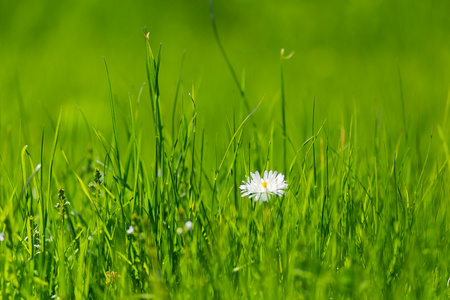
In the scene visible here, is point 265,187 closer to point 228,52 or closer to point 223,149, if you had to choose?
point 223,149

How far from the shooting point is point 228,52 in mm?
5566

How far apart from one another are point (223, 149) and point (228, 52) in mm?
3082

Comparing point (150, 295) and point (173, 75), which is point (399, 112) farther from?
point (150, 295)

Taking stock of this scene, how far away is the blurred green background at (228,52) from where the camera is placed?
452 centimetres

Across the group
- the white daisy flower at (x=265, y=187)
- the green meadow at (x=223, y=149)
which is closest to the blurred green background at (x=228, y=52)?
the green meadow at (x=223, y=149)

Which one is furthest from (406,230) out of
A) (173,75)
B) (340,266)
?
(173,75)

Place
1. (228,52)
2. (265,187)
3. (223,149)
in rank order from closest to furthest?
(265,187), (223,149), (228,52)

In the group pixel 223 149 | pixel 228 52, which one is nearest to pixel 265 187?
pixel 223 149

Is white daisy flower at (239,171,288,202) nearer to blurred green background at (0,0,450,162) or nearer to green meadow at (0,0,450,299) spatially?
green meadow at (0,0,450,299)

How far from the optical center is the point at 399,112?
13.3 feet

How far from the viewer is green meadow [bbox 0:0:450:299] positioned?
4.98 ft

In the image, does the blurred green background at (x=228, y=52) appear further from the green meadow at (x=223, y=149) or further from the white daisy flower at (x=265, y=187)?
the white daisy flower at (x=265, y=187)

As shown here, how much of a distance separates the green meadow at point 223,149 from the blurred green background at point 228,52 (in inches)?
0.8

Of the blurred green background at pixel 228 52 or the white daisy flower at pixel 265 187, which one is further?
the blurred green background at pixel 228 52
